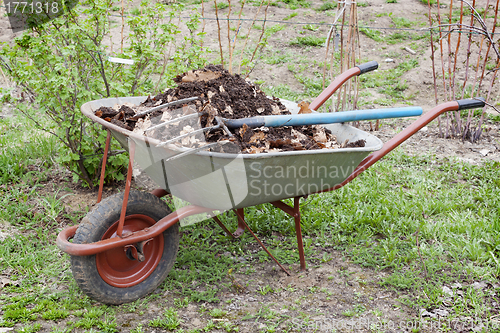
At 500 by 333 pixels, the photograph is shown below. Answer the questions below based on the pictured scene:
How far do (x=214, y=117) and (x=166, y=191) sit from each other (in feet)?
2.04

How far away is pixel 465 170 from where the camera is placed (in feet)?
12.0

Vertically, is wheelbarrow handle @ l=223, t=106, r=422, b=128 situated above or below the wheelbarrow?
above

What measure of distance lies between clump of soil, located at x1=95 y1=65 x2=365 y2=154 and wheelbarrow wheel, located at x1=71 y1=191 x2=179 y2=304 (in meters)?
0.42

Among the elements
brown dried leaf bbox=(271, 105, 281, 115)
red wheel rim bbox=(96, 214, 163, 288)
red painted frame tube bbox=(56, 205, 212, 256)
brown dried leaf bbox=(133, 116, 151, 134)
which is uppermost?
brown dried leaf bbox=(133, 116, 151, 134)

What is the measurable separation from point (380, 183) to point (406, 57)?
4.25 metres

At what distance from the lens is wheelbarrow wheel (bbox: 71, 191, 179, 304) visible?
1871 millimetres

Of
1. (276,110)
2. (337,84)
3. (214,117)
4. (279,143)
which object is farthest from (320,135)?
(214,117)

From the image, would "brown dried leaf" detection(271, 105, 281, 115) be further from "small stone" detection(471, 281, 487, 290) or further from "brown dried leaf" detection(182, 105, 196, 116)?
"small stone" detection(471, 281, 487, 290)

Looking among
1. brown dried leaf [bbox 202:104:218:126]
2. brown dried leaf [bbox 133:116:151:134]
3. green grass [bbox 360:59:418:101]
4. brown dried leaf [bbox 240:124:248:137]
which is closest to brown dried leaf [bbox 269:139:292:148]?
brown dried leaf [bbox 240:124:248:137]

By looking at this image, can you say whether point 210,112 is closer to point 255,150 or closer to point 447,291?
point 255,150

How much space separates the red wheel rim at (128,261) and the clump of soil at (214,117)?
1.75 feet

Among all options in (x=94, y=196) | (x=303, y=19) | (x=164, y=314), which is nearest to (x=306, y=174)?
(x=164, y=314)

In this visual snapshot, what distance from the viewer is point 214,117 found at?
1.88 metres

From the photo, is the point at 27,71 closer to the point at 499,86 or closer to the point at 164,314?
the point at 164,314
